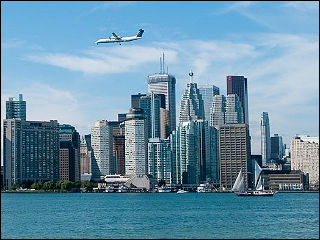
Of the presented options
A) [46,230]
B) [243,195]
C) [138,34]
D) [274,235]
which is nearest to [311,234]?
[274,235]

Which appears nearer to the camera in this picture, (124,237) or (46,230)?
(124,237)

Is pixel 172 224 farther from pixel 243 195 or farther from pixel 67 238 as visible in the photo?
pixel 243 195

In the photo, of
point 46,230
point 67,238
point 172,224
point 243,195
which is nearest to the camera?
point 67,238

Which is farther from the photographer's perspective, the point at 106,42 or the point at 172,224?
the point at 106,42

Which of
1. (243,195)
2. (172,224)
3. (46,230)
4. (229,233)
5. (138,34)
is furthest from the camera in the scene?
(243,195)

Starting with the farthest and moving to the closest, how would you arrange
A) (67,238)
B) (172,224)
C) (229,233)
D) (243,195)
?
(243,195) → (172,224) → (229,233) → (67,238)

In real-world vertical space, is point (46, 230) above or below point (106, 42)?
below

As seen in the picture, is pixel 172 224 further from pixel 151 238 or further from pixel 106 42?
pixel 106 42

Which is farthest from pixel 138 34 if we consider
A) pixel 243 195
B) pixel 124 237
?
pixel 243 195

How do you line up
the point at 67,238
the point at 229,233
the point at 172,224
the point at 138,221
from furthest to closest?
the point at 138,221
the point at 172,224
the point at 229,233
the point at 67,238
